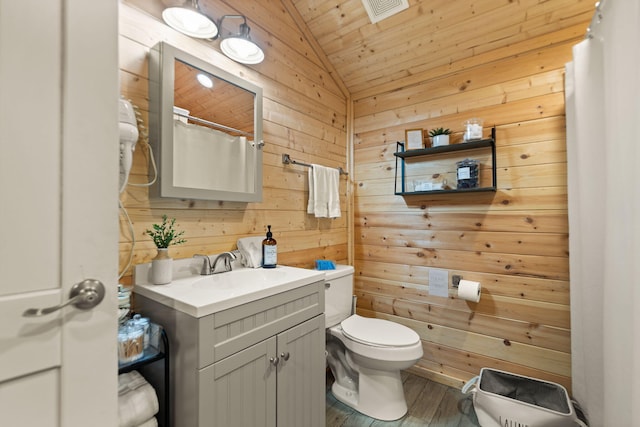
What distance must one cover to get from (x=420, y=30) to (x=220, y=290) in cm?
205

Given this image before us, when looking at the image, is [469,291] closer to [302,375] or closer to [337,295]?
[337,295]

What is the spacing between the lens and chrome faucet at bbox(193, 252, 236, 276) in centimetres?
142

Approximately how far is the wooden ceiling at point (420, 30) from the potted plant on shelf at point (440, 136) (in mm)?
514

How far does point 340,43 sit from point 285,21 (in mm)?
439

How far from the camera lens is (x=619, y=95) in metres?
1.00

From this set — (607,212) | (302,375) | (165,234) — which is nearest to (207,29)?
(165,234)

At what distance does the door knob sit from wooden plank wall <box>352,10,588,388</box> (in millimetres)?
1967

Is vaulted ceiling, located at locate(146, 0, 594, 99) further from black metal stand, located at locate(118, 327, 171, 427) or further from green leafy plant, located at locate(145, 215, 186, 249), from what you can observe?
black metal stand, located at locate(118, 327, 171, 427)

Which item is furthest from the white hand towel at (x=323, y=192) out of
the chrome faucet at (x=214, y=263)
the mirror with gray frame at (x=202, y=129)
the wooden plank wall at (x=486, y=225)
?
the chrome faucet at (x=214, y=263)

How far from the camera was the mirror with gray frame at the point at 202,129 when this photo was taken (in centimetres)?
129

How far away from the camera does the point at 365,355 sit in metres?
1.64

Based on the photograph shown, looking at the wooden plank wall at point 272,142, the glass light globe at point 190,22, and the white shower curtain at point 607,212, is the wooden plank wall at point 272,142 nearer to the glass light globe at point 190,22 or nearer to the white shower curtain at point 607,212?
the glass light globe at point 190,22

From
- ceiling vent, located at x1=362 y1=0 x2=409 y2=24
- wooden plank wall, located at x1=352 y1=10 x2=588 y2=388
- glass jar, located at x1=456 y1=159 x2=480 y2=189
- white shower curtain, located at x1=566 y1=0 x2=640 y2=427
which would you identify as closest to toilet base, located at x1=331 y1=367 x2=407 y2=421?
wooden plank wall, located at x1=352 y1=10 x2=588 y2=388

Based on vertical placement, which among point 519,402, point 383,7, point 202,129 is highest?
point 383,7
